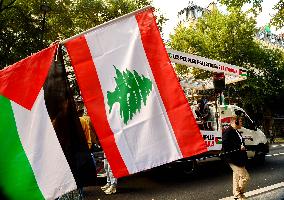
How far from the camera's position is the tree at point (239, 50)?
34.2 metres

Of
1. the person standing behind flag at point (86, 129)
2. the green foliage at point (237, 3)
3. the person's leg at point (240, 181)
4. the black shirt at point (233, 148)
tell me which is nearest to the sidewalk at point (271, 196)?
the person's leg at point (240, 181)

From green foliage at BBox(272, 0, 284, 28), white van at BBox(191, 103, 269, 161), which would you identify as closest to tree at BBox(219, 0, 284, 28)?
green foliage at BBox(272, 0, 284, 28)

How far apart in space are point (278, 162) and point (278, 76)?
2450cm

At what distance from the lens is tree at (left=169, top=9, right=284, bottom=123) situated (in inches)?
1345

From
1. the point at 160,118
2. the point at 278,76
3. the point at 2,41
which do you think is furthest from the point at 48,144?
the point at 278,76

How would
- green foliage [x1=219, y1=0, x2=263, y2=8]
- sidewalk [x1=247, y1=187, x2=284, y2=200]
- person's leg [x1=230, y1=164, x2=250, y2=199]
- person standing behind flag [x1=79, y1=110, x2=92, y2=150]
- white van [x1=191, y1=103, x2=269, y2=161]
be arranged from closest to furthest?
person's leg [x1=230, y1=164, x2=250, y2=199] → sidewalk [x1=247, y1=187, x2=284, y2=200] → person standing behind flag [x1=79, y1=110, x2=92, y2=150] → white van [x1=191, y1=103, x2=269, y2=161] → green foliage [x1=219, y1=0, x2=263, y2=8]

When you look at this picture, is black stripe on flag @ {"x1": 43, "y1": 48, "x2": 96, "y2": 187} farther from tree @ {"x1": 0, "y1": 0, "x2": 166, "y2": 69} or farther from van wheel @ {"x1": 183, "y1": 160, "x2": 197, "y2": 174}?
tree @ {"x1": 0, "y1": 0, "x2": 166, "y2": 69}

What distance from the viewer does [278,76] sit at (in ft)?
121

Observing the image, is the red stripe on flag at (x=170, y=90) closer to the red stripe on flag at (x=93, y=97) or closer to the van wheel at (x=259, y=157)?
the red stripe on flag at (x=93, y=97)

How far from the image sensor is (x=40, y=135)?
3018mm

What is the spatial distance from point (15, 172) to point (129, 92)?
1.10 meters

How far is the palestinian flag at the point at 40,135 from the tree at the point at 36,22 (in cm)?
1715

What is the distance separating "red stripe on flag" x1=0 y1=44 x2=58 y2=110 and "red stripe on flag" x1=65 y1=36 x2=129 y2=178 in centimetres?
20

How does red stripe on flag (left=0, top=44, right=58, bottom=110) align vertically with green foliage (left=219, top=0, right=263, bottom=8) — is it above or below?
below
